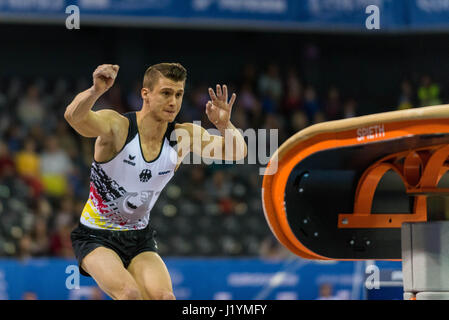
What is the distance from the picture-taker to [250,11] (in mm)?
9438

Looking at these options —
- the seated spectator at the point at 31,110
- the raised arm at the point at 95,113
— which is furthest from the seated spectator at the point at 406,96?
the raised arm at the point at 95,113

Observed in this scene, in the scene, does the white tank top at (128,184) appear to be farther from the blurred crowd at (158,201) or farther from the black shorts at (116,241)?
the blurred crowd at (158,201)

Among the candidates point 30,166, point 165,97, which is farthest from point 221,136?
point 30,166

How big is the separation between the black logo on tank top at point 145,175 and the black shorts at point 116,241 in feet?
0.96

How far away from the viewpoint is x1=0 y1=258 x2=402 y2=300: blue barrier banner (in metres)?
7.20

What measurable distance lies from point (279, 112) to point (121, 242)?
726 centimetres

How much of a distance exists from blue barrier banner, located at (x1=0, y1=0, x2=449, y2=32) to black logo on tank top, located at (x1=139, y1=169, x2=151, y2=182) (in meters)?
6.10

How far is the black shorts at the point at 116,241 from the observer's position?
11.3ft

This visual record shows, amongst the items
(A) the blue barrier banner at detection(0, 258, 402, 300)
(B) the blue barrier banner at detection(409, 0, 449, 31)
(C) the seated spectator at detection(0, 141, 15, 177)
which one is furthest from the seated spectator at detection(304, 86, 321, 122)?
(C) the seated spectator at detection(0, 141, 15, 177)

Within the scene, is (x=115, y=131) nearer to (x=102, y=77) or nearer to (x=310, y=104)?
(x=102, y=77)

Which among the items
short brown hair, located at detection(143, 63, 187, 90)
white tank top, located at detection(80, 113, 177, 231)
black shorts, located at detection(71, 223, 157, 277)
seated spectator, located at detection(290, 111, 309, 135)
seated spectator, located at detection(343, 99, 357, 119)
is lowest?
black shorts, located at detection(71, 223, 157, 277)

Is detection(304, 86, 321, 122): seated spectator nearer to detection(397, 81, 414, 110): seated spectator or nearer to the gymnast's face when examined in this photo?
detection(397, 81, 414, 110): seated spectator
